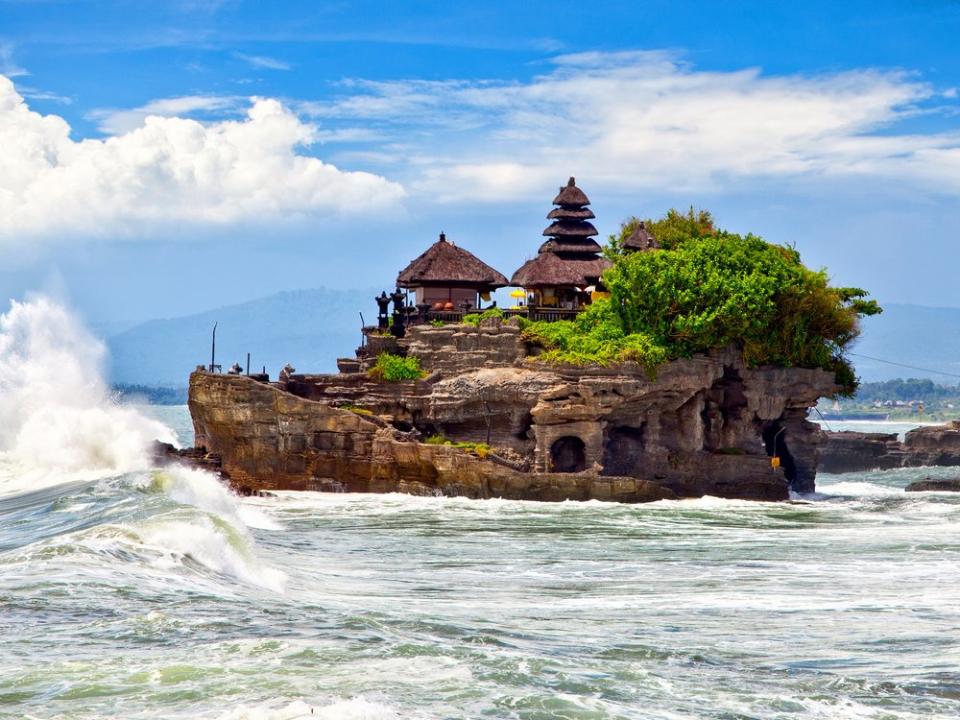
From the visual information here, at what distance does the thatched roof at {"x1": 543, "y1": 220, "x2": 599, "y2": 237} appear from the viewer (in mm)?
57750

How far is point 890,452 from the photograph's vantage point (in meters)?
75.2

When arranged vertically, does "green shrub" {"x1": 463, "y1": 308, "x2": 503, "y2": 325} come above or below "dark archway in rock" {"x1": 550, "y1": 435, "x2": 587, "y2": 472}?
above

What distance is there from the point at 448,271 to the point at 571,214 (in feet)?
21.3

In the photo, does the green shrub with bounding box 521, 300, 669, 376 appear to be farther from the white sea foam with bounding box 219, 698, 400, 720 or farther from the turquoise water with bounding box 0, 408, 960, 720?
the white sea foam with bounding box 219, 698, 400, 720

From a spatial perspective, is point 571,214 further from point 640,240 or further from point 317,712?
point 317,712

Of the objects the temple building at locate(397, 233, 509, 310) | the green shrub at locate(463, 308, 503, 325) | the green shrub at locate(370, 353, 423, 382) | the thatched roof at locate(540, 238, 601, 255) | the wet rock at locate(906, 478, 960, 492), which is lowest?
the wet rock at locate(906, 478, 960, 492)

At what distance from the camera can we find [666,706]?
56.8 feet

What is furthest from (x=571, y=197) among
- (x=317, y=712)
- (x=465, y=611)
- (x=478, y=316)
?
(x=317, y=712)

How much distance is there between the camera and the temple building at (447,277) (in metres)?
53.5

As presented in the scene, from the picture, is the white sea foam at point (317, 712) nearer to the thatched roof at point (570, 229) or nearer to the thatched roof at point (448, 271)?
the thatched roof at point (448, 271)

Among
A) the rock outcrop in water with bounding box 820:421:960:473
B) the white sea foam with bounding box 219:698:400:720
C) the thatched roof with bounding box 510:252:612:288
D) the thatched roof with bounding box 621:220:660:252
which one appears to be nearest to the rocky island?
the thatched roof with bounding box 621:220:660:252

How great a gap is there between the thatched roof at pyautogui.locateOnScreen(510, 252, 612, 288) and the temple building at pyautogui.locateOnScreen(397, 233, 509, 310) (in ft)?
3.11

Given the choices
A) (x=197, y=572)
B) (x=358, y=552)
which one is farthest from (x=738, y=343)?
(x=197, y=572)

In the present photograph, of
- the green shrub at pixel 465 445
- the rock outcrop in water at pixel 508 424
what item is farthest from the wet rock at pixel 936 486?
the green shrub at pixel 465 445
